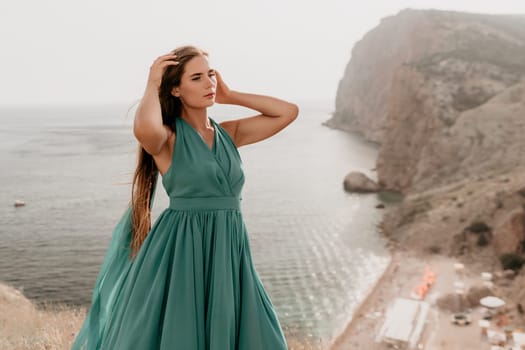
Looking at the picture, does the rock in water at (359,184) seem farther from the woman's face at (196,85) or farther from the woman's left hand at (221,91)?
the woman's face at (196,85)

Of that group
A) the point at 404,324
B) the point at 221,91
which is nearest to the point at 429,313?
the point at 404,324

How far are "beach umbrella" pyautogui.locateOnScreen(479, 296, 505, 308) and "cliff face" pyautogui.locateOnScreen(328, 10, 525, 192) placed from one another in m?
14.2

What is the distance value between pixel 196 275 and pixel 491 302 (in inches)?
802

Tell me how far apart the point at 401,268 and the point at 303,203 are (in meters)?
16.3

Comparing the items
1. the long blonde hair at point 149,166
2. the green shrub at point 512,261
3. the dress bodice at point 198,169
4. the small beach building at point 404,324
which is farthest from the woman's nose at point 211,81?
the green shrub at point 512,261

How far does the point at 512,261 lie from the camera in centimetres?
2519

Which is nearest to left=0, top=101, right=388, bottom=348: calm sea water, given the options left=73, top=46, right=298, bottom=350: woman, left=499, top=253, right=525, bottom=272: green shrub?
left=499, top=253, right=525, bottom=272: green shrub

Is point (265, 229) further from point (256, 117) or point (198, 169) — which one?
point (198, 169)

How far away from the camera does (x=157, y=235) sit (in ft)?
10.2

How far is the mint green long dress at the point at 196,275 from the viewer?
2.94m

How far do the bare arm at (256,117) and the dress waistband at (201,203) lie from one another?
51cm

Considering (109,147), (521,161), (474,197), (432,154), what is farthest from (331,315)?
(109,147)

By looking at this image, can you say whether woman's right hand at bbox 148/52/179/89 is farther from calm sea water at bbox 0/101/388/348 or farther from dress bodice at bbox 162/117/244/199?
calm sea water at bbox 0/101/388/348

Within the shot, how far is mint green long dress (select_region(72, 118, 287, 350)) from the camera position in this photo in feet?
9.64
